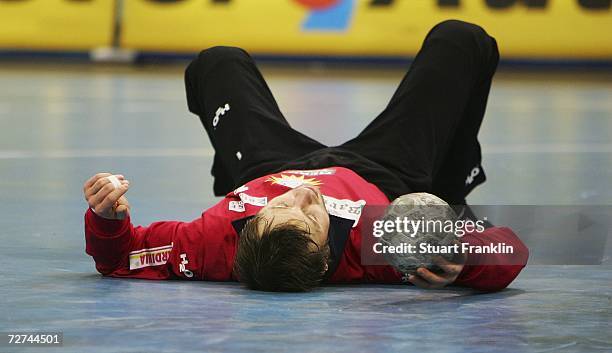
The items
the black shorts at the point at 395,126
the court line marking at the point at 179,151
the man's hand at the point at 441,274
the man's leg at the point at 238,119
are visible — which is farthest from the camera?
the court line marking at the point at 179,151

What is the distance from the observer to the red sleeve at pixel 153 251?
4.14 metres

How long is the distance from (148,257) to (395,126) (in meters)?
1.09

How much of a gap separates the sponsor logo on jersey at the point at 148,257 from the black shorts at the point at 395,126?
575 millimetres

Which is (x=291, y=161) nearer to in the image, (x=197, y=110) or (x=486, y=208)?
(x=197, y=110)

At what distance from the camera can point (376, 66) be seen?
16.1 m

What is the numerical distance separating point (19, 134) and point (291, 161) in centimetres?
443

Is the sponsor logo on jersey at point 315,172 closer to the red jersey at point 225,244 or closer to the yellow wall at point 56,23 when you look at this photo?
the red jersey at point 225,244

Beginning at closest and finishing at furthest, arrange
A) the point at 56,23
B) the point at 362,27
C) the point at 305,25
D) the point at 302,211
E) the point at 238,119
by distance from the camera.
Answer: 1. the point at 302,211
2. the point at 238,119
3. the point at 362,27
4. the point at 305,25
5. the point at 56,23

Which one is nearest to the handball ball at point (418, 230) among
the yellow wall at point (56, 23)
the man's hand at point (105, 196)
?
the man's hand at point (105, 196)

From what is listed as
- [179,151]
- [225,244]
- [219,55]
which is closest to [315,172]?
[225,244]

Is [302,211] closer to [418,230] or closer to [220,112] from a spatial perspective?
[418,230]

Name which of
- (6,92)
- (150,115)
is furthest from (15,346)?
(6,92)

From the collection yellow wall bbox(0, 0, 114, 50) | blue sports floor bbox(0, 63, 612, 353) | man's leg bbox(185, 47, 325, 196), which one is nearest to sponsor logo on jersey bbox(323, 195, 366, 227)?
blue sports floor bbox(0, 63, 612, 353)

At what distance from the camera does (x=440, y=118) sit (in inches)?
188
